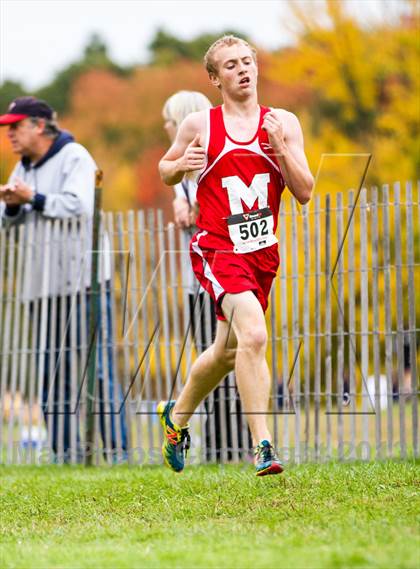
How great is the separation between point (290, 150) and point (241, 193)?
30 centimetres

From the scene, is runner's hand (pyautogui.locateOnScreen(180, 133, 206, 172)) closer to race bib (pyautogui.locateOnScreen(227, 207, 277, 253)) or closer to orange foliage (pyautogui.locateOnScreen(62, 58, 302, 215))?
race bib (pyautogui.locateOnScreen(227, 207, 277, 253))

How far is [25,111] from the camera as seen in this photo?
975 cm

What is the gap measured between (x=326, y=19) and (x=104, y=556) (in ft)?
71.8

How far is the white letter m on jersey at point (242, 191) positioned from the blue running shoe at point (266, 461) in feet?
3.54

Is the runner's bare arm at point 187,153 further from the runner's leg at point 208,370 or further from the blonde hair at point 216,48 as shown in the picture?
the runner's leg at point 208,370

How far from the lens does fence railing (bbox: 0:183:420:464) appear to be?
28.2 feet

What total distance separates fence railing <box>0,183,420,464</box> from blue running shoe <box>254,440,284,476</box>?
2381 mm

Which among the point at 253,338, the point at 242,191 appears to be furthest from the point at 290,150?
the point at 253,338

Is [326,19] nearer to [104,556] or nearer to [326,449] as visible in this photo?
[326,449]

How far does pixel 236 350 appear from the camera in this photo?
6.34 m

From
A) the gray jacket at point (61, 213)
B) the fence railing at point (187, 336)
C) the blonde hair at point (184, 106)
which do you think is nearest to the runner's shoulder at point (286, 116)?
the fence railing at point (187, 336)

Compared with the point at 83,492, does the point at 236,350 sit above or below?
above

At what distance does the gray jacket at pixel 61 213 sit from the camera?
9594 millimetres

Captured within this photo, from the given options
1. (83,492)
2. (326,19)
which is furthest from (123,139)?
(83,492)
